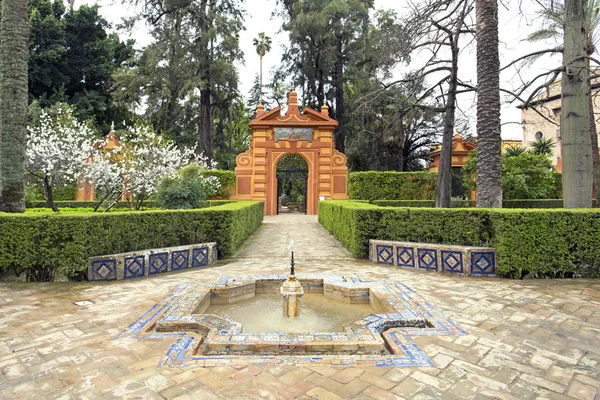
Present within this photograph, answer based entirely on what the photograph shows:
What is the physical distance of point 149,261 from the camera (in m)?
6.46

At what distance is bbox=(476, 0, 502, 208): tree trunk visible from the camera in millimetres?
8039

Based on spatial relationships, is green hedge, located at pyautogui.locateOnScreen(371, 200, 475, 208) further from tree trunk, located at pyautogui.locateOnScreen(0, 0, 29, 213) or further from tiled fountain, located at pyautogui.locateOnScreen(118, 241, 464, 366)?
tree trunk, located at pyautogui.locateOnScreen(0, 0, 29, 213)

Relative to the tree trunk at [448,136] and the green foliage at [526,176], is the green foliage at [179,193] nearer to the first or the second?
the tree trunk at [448,136]

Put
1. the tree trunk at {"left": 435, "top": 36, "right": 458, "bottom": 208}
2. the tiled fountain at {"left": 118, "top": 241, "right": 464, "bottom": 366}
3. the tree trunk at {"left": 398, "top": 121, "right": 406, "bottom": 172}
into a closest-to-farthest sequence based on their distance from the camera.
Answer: the tiled fountain at {"left": 118, "top": 241, "right": 464, "bottom": 366}, the tree trunk at {"left": 435, "top": 36, "right": 458, "bottom": 208}, the tree trunk at {"left": 398, "top": 121, "right": 406, "bottom": 172}

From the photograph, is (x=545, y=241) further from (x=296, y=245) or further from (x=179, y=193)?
(x=179, y=193)

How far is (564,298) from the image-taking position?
4891mm

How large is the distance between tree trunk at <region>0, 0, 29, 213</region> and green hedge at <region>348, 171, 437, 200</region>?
52.7ft

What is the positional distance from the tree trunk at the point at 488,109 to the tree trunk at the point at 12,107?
10130 millimetres

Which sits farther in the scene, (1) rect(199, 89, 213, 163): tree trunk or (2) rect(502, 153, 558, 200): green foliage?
(1) rect(199, 89, 213, 163): tree trunk

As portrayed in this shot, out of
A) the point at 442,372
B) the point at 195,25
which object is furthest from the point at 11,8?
the point at 195,25

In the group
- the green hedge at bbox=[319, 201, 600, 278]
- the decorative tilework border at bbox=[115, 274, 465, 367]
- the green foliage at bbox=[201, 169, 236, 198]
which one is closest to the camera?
the decorative tilework border at bbox=[115, 274, 465, 367]

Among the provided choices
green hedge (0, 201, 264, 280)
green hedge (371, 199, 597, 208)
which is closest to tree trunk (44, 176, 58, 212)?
green hedge (0, 201, 264, 280)

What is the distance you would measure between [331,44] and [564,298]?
2480 centimetres

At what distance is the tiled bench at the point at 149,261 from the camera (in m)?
5.94
